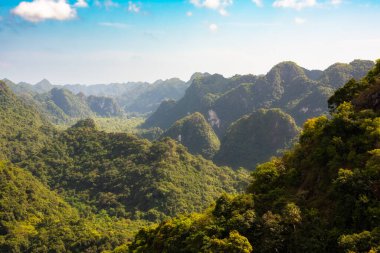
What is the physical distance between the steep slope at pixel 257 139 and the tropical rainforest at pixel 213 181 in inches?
16.6

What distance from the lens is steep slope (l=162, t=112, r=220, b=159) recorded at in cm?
15988

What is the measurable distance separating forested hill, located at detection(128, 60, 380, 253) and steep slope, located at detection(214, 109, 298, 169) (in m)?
107

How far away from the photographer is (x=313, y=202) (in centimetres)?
2488

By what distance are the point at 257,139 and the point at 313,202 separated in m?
123

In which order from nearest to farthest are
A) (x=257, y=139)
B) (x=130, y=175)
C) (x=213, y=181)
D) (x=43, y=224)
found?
(x=43, y=224) → (x=130, y=175) → (x=213, y=181) → (x=257, y=139)

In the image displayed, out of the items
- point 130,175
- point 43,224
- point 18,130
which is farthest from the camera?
point 18,130

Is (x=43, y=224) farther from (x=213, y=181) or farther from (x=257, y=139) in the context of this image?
(x=257, y=139)

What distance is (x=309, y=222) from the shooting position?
2292 centimetres

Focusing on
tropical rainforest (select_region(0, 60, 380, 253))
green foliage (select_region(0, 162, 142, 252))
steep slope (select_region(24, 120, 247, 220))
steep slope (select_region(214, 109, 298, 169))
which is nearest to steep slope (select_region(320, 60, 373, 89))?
tropical rainforest (select_region(0, 60, 380, 253))

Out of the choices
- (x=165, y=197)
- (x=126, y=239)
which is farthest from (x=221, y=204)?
(x=165, y=197)

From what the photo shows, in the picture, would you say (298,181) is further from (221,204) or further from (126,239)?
(126,239)

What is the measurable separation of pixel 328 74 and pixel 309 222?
16676 centimetres

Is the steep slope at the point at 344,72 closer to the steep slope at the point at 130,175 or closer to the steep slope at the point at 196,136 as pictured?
the steep slope at the point at 196,136

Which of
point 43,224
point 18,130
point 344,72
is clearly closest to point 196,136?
point 18,130
